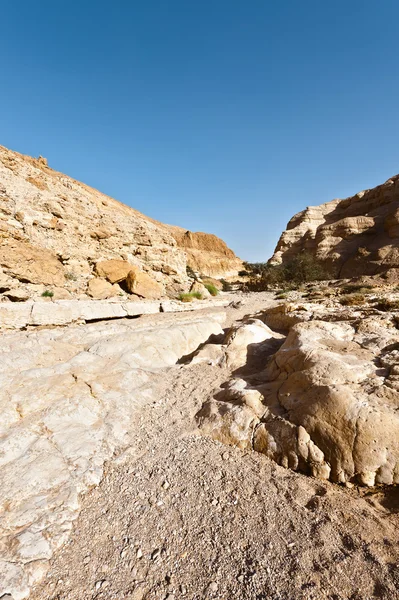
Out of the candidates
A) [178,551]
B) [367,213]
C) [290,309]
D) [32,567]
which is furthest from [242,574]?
[367,213]

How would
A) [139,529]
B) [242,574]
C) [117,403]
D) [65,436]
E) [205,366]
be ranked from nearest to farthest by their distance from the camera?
[242,574]
[139,529]
[65,436]
[117,403]
[205,366]

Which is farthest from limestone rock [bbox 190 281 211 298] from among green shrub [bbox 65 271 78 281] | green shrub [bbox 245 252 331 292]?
green shrub [bbox 245 252 331 292]

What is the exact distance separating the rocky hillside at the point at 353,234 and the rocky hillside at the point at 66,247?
16458 millimetres

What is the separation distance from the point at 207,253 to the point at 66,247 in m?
40.1

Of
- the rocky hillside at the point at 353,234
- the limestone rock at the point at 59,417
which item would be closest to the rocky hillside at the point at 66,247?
the limestone rock at the point at 59,417

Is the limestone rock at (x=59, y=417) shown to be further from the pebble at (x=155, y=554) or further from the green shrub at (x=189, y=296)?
the green shrub at (x=189, y=296)

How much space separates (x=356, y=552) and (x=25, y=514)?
2559mm

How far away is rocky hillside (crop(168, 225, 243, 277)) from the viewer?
43531 millimetres

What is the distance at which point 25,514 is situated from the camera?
2.12 m

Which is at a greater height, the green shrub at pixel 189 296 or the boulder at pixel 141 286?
the boulder at pixel 141 286

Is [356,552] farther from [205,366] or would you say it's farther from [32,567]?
[205,366]

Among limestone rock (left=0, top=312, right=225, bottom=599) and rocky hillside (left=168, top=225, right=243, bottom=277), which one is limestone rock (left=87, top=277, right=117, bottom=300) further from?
rocky hillside (left=168, top=225, right=243, bottom=277)

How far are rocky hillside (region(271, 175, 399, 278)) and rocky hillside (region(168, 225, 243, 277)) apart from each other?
13.0m

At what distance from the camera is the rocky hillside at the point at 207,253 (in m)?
43.5
